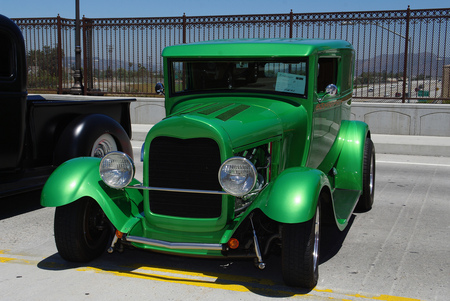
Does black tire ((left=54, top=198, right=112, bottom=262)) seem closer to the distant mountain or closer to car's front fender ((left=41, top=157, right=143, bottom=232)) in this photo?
car's front fender ((left=41, top=157, right=143, bottom=232))

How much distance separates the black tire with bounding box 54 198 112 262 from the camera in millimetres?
4340

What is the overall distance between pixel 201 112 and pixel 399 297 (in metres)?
2.00

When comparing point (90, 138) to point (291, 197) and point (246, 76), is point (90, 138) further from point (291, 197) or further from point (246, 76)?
point (291, 197)

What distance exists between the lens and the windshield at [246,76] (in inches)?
199

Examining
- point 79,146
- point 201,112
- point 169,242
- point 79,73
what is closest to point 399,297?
point 169,242

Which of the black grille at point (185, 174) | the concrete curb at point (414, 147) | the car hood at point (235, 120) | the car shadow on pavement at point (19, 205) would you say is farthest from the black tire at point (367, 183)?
the concrete curb at point (414, 147)

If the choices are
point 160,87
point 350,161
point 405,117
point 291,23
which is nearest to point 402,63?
point 405,117

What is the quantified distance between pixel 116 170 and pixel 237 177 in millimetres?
1042

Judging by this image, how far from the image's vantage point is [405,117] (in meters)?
12.8

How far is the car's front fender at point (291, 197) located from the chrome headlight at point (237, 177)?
0.17 meters

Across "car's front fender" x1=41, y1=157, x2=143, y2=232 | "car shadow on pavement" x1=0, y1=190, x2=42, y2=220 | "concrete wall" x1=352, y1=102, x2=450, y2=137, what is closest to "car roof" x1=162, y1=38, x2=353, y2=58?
"car's front fender" x1=41, y1=157, x2=143, y2=232

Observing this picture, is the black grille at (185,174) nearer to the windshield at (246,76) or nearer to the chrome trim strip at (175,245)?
the chrome trim strip at (175,245)

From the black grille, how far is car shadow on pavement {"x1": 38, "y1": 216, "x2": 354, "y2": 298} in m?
0.43

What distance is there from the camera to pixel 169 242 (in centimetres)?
400
